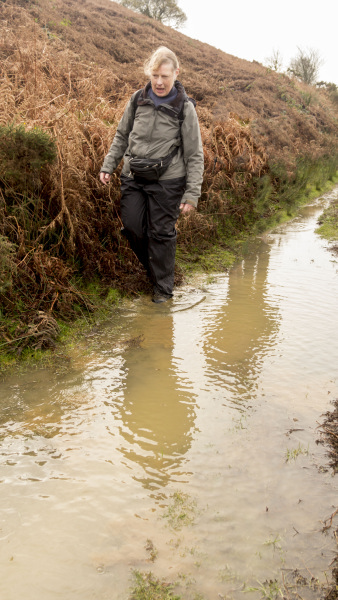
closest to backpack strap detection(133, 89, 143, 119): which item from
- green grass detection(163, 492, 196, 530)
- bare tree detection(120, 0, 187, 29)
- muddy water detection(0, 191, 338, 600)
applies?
muddy water detection(0, 191, 338, 600)

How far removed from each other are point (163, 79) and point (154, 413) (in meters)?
2.97

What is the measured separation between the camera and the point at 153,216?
15.9 ft

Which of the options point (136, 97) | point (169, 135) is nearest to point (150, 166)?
point (169, 135)

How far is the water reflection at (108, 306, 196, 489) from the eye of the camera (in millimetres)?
2717

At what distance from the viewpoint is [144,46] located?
18281 mm

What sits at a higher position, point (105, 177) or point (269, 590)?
point (105, 177)

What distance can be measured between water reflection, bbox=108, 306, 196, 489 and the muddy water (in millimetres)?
12

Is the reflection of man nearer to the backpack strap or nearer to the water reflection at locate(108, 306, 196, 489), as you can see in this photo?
the water reflection at locate(108, 306, 196, 489)

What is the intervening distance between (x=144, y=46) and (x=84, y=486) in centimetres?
1902

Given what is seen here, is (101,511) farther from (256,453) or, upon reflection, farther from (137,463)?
(256,453)

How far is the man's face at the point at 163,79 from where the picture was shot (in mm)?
4312

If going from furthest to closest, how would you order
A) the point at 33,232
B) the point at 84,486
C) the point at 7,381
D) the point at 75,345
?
the point at 33,232 < the point at 75,345 < the point at 7,381 < the point at 84,486

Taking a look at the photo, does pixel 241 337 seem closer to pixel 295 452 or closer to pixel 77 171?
pixel 295 452

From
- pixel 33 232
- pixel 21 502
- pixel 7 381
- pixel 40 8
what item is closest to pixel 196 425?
pixel 21 502
